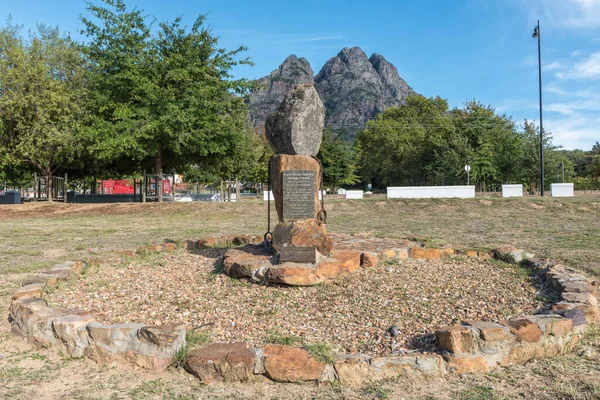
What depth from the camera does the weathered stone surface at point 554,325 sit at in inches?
152

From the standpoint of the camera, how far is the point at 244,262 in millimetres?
6004

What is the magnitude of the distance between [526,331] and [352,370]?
165 centimetres

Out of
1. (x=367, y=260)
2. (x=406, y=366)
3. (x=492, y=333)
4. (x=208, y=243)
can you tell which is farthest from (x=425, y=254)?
(x=208, y=243)

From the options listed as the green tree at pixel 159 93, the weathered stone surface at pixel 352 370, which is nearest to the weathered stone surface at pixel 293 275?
the weathered stone surface at pixel 352 370

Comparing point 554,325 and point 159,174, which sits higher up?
point 159,174

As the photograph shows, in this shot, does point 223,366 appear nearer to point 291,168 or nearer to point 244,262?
point 244,262

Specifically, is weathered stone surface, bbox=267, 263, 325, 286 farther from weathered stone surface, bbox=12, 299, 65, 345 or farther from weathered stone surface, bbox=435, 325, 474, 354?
weathered stone surface, bbox=12, 299, 65, 345

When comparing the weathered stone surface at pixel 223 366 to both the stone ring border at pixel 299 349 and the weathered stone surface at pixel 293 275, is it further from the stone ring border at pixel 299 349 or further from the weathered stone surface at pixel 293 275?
the weathered stone surface at pixel 293 275

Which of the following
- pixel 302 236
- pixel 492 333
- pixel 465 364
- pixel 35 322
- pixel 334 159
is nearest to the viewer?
pixel 465 364

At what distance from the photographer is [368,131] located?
209 feet

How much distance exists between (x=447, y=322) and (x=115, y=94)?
73.7ft

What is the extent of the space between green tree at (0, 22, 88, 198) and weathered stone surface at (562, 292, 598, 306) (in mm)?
23355

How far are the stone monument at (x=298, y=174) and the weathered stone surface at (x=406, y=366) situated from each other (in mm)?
2950

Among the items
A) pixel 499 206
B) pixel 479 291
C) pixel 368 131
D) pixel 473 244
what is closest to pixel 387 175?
pixel 368 131
